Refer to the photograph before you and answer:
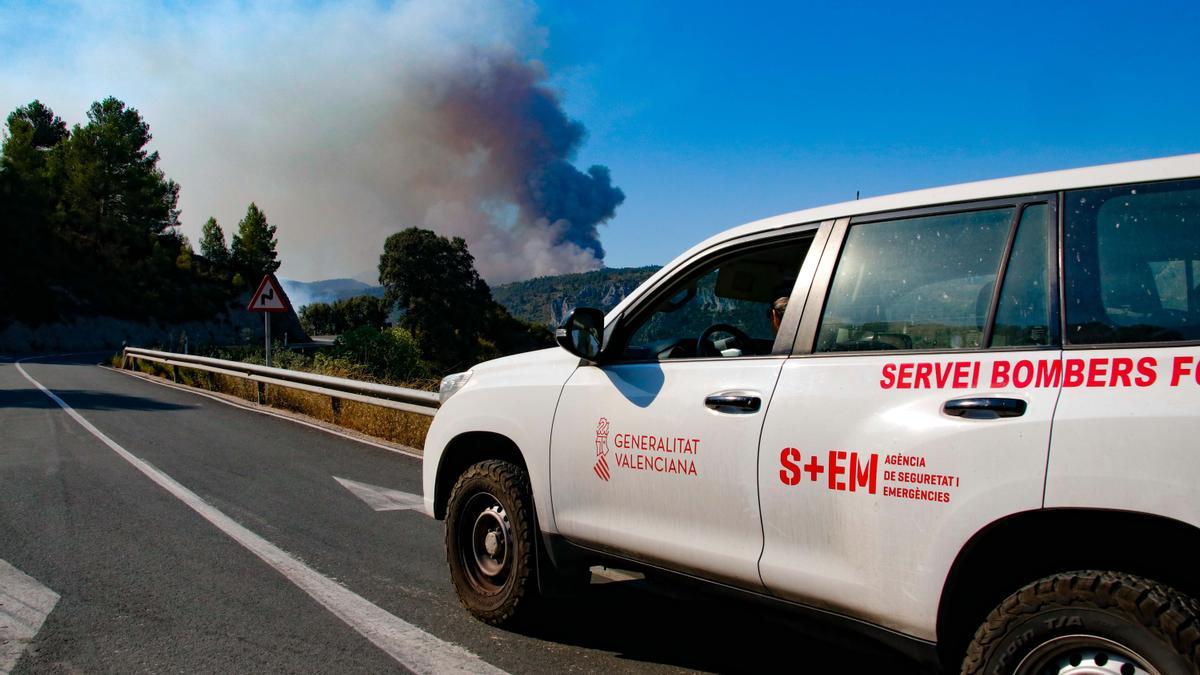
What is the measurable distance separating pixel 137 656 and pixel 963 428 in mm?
3461

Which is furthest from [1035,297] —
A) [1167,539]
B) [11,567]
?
[11,567]

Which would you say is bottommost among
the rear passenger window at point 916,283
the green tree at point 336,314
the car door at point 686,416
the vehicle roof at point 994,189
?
the car door at point 686,416

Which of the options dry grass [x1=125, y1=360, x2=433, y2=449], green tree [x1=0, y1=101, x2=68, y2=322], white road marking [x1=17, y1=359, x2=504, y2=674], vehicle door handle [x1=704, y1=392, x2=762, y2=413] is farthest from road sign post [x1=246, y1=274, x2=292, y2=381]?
green tree [x1=0, y1=101, x2=68, y2=322]

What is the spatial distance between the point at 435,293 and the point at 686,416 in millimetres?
67297

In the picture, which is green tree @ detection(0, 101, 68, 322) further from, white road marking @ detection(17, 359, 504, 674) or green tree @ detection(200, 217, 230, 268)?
white road marking @ detection(17, 359, 504, 674)

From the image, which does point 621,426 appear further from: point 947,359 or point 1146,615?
point 1146,615

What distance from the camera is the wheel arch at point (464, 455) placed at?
4.21 meters

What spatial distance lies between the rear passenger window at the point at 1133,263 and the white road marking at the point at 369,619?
2.61 metres

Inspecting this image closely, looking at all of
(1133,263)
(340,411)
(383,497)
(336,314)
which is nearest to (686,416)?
(1133,263)

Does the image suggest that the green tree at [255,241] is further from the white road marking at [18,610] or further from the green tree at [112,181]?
the white road marking at [18,610]

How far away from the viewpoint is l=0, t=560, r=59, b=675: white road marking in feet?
12.1

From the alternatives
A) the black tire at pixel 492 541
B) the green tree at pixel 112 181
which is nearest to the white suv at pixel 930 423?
the black tire at pixel 492 541

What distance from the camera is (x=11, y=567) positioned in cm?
495

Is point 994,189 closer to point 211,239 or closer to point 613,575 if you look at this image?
point 613,575
